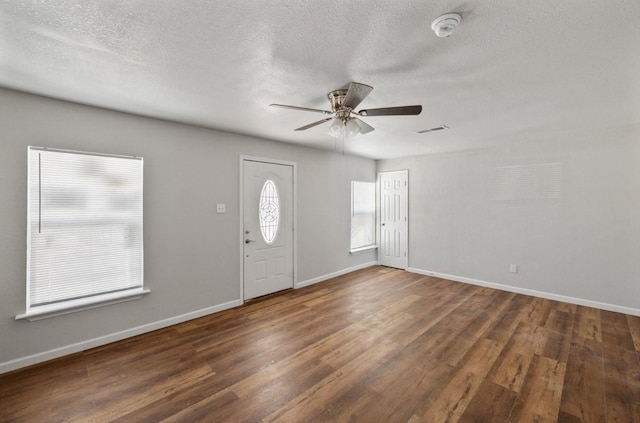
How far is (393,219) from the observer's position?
234 inches

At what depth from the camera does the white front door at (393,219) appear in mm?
5762

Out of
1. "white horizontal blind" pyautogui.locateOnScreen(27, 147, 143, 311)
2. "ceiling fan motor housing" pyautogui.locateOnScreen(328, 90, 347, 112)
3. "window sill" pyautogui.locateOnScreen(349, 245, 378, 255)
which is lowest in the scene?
"window sill" pyautogui.locateOnScreen(349, 245, 378, 255)

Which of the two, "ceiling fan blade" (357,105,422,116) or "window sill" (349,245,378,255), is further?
"window sill" (349,245,378,255)

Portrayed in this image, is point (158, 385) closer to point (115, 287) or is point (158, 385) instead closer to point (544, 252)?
point (115, 287)

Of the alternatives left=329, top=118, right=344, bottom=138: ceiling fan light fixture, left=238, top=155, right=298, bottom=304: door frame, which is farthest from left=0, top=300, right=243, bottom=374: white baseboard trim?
left=329, top=118, right=344, bottom=138: ceiling fan light fixture

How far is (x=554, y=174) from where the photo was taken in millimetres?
4043

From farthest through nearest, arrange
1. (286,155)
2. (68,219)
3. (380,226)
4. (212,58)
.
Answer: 1. (380,226)
2. (286,155)
3. (68,219)
4. (212,58)

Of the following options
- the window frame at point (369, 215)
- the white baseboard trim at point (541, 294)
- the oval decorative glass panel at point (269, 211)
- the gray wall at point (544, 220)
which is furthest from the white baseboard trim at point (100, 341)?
the gray wall at point (544, 220)

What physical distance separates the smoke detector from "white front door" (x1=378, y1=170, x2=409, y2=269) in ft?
14.4

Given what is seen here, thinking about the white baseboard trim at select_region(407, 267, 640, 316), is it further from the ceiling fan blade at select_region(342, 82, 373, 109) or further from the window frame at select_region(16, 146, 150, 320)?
the window frame at select_region(16, 146, 150, 320)

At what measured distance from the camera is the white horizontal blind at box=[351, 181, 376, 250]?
18.9 ft

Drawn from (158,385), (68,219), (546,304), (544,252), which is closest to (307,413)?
(158,385)

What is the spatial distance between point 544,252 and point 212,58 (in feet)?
16.5

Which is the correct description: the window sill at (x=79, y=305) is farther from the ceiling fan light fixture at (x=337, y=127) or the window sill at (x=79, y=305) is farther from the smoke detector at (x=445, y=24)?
the smoke detector at (x=445, y=24)
